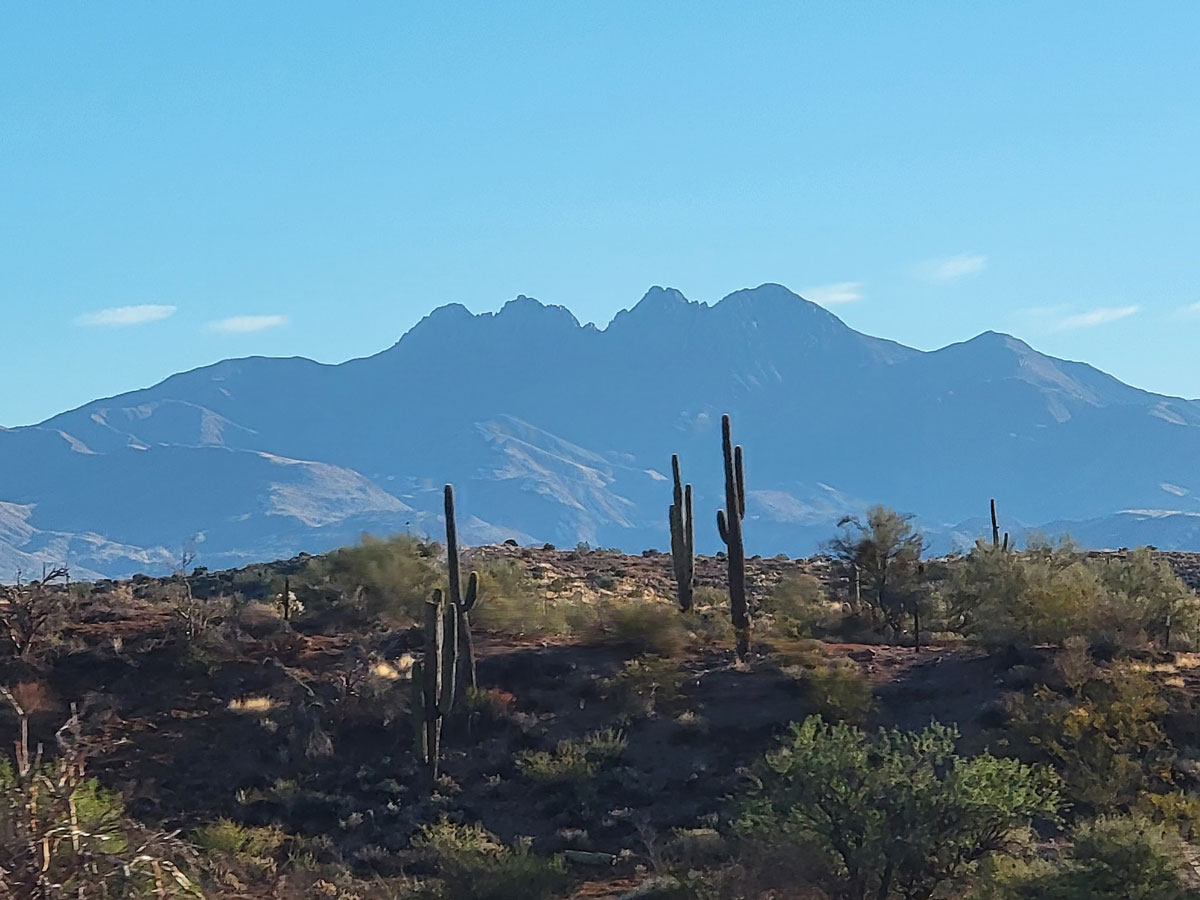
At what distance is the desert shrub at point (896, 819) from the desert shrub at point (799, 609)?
12933 millimetres

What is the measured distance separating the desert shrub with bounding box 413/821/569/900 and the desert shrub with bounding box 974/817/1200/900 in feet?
18.1

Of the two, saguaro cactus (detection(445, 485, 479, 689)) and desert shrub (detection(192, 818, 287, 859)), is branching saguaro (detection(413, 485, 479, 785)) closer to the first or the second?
saguaro cactus (detection(445, 485, 479, 689))

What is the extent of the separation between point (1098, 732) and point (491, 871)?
8669 mm

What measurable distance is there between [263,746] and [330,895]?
6.21 metres

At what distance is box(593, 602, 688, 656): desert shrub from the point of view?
1085 inches

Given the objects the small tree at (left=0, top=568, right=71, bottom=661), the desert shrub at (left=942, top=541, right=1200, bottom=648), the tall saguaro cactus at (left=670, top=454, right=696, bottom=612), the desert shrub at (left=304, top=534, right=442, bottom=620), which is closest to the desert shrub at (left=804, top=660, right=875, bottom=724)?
the desert shrub at (left=942, top=541, right=1200, bottom=648)

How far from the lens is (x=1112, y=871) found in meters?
13.7

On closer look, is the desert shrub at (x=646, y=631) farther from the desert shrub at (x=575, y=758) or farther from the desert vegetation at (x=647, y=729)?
the desert shrub at (x=575, y=758)

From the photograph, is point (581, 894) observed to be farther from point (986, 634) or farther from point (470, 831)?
point (986, 634)

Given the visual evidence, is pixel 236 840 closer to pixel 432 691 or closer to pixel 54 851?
pixel 432 691

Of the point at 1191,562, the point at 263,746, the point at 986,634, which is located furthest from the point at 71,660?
the point at 1191,562

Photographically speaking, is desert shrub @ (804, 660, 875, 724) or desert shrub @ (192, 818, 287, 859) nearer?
desert shrub @ (192, 818, 287, 859)

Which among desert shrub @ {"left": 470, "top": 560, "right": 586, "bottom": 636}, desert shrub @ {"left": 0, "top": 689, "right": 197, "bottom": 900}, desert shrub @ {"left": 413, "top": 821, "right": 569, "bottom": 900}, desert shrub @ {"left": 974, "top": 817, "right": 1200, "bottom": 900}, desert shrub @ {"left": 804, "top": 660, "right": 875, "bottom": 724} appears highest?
desert shrub @ {"left": 470, "top": 560, "right": 586, "bottom": 636}

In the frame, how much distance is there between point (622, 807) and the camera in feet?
72.8
